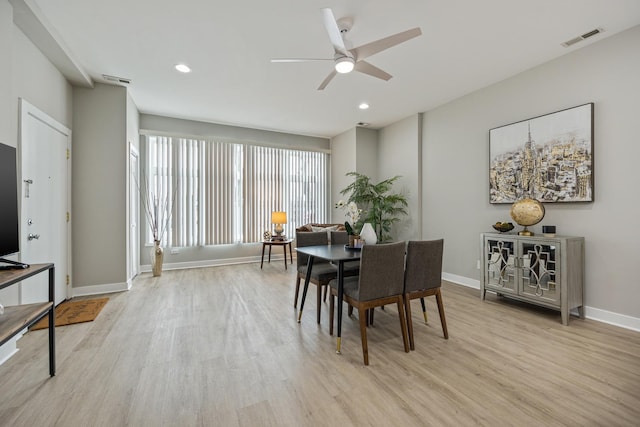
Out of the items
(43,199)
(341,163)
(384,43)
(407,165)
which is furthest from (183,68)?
(407,165)

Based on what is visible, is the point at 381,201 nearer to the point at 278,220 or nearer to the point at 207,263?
the point at 278,220

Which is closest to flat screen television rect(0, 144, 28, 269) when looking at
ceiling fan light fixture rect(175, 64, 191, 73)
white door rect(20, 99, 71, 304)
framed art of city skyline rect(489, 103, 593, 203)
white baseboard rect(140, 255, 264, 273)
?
white door rect(20, 99, 71, 304)

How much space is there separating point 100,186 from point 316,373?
3865 millimetres

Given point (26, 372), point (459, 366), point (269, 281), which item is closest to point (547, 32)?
point (459, 366)

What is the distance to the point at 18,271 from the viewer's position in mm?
1803

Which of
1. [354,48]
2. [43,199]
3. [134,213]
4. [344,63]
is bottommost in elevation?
[134,213]

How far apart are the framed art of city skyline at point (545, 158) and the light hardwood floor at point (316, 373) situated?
1.41m

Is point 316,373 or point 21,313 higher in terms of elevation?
point 21,313

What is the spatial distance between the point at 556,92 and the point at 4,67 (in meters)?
5.28

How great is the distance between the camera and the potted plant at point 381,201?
5454 millimetres

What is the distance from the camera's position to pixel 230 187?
19.2ft

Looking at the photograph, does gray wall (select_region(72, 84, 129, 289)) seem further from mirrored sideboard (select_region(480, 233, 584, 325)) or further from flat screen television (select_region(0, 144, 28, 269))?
mirrored sideboard (select_region(480, 233, 584, 325))

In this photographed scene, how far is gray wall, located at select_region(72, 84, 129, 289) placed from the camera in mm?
3770

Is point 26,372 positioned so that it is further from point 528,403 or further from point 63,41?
point 528,403
